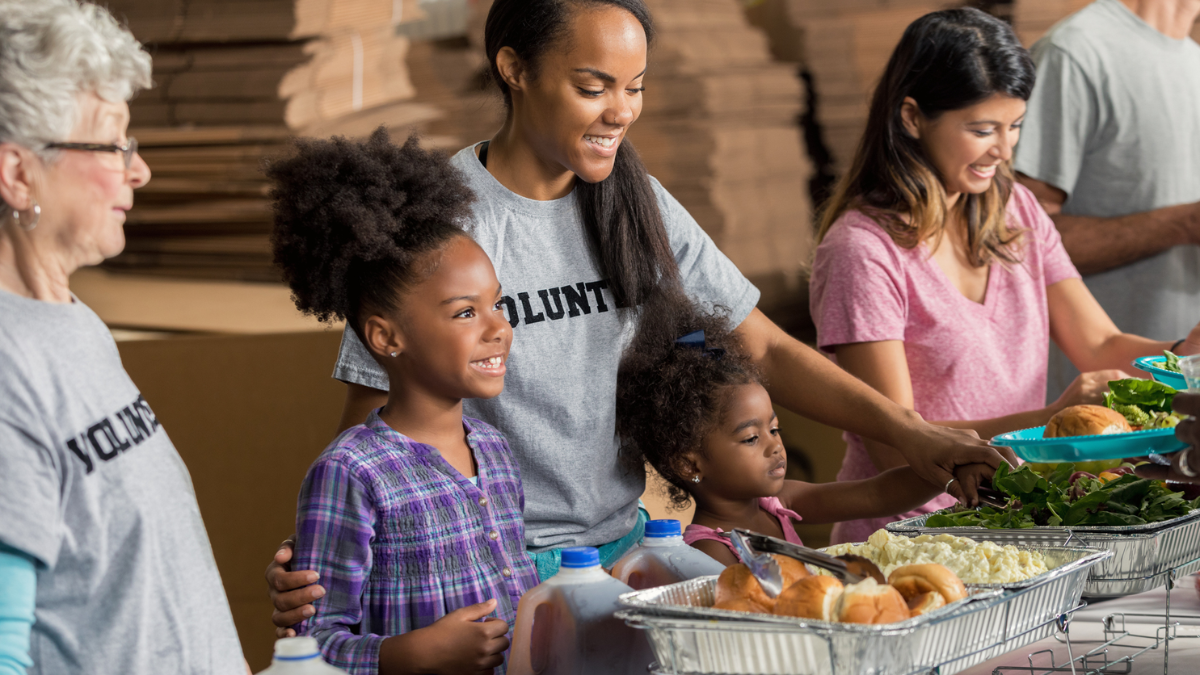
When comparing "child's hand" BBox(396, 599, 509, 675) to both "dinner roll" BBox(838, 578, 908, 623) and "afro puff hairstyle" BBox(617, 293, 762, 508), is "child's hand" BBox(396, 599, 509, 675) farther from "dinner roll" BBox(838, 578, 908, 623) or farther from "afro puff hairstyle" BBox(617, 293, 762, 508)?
"afro puff hairstyle" BBox(617, 293, 762, 508)

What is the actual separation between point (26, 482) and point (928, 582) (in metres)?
0.76

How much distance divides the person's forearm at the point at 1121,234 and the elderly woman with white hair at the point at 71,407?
2.18m

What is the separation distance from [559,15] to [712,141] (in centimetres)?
144

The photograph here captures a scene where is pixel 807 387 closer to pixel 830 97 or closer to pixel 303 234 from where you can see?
pixel 303 234

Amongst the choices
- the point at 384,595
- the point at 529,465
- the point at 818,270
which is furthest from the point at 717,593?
the point at 818,270

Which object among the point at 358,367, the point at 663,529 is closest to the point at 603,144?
the point at 358,367

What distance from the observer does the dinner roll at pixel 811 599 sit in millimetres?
907

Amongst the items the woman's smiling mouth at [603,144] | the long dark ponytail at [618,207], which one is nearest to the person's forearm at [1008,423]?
the long dark ponytail at [618,207]

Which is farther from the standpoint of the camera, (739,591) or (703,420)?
(703,420)

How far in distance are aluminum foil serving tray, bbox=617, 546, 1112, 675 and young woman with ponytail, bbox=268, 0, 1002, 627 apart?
0.54m

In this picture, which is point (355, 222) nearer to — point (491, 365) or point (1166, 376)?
point (491, 365)

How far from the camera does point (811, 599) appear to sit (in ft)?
3.00

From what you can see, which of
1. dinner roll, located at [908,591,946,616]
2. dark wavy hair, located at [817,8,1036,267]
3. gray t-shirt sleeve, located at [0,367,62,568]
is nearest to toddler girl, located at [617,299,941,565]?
dark wavy hair, located at [817,8,1036,267]

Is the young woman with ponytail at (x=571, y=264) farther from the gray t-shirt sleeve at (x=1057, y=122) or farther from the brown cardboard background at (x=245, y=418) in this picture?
the brown cardboard background at (x=245, y=418)
